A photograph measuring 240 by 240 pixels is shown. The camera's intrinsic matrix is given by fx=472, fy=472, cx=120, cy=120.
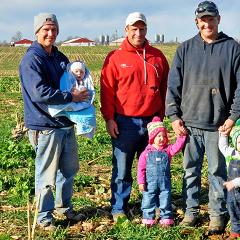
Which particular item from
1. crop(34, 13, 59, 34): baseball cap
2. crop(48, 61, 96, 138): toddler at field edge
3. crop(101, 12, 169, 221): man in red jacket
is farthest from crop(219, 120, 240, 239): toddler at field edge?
crop(34, 13, 59, 34): baseball cap

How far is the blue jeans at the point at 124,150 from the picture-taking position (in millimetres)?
5617

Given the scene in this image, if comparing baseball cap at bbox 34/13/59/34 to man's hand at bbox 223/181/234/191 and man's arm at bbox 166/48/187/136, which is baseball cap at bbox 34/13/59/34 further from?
man's hand at bbox 223/181/234/191

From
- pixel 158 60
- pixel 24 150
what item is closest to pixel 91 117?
pixel 158 60

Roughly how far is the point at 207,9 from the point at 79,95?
166 centimetres

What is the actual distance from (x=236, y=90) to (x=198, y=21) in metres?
0.85

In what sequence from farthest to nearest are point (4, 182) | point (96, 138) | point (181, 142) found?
point (96, 138), point (4, 182), point (181, 142)

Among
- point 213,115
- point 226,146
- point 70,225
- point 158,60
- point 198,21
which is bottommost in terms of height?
point 70,225

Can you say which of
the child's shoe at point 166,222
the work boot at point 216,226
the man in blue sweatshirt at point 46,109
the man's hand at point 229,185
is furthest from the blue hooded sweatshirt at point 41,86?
the work boot at point 216,226

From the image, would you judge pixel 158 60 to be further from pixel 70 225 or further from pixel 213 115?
pixel 70 225

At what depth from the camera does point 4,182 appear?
7.30m

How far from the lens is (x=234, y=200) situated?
5016 mm

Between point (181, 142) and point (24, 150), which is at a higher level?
point (181, 142)

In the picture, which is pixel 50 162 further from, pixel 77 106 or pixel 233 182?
pixel 233 182

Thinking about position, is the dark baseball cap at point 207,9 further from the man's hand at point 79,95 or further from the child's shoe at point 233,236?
the child's shoe at point 233,236
